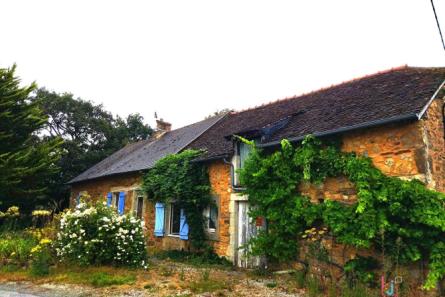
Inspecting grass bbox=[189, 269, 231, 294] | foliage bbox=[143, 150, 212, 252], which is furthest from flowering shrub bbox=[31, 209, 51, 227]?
grass bbox=[189, 269, 231, 294]

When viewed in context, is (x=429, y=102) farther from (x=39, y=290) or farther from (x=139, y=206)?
(x=139, y=206)

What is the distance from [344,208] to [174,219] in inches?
288

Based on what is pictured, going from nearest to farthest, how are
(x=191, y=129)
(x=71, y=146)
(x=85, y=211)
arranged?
(x=85, y=211)
(x=191, y=129)
(x=71, y=146)

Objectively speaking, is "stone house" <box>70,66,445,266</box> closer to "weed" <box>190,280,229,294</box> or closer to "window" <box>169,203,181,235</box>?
"window" <box>169,203,181,235</box>

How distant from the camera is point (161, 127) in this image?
2088 cm

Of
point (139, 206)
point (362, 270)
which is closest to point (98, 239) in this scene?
point (362, 270)

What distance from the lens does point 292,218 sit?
27.3 feet

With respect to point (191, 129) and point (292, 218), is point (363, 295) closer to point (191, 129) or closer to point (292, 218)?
point (292, 218)

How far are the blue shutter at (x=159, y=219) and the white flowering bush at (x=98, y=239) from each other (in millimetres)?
3907

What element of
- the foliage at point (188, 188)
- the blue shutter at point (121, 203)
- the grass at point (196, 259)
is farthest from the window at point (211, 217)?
the blue shutter at point (121, 203)

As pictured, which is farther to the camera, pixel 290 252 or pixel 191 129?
pixel 191 129

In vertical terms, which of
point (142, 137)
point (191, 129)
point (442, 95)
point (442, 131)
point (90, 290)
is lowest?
point (90, 290)

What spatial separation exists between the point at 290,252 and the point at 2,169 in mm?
13389

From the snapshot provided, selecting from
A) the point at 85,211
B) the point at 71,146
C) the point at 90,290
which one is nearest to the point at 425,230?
the point at 90,290
